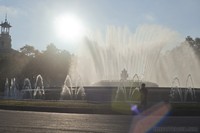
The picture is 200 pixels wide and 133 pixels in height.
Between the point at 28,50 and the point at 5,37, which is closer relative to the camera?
the point at 28,50

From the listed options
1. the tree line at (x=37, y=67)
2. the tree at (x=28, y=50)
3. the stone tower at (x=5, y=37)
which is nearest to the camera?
the tree line at (x=37, y=67)

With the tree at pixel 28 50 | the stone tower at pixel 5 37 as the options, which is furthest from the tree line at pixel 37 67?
the stone tower at pixel 5 37

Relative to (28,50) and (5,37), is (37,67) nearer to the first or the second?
(28,50)

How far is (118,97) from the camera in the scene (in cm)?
3522

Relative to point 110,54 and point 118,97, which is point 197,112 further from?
point 110,54

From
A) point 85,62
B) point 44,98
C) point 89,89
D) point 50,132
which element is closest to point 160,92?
point 89,89

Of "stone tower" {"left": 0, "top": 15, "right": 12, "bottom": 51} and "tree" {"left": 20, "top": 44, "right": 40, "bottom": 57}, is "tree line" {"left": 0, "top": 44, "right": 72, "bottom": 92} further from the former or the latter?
"stone tower" {"left": 0, "top": 15, "right": 12, "bottom": 51}

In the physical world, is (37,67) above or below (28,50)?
below

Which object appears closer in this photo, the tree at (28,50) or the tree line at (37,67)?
the tree line at (37,67)

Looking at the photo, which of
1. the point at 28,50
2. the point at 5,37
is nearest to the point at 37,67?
the point at 28,50

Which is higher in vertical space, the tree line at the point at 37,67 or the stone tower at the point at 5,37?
the stone tower at the point at 5,37

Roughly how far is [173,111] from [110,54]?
31.7 metres

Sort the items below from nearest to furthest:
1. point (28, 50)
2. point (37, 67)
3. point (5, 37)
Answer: point (37, 67) < point (28, 50) < point (5, 37)

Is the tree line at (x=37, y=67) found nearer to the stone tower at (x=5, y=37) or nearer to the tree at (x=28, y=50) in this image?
the tree at (x=28, y=50)
